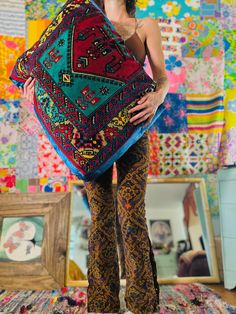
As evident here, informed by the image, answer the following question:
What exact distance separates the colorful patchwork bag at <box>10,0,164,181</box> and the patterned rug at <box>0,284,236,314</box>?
25.6 inches

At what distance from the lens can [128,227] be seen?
1.13 meters

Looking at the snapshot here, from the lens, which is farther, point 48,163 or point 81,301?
point 48,163

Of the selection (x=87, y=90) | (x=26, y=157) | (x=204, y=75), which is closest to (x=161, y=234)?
(x=26, y=157)

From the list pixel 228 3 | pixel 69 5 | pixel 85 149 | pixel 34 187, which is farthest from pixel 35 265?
pixel 228 3

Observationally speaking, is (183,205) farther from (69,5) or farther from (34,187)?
(69,5)

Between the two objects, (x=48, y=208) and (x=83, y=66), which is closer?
(x=83, y=66)

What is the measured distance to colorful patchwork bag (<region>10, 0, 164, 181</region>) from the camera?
1.03m

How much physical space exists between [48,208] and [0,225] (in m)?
0.31

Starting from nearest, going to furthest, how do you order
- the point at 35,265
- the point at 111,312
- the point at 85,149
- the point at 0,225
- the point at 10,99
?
the point at 85,149
the point at 111,312
the point at 35,265
the point at 0,225
the point at 10,99

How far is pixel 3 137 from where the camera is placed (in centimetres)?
207

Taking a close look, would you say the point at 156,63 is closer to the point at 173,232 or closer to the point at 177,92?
the point at 177,92

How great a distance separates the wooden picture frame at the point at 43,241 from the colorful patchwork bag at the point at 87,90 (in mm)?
984

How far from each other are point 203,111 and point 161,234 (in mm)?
854

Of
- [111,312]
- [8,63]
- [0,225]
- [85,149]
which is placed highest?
[8,63]
